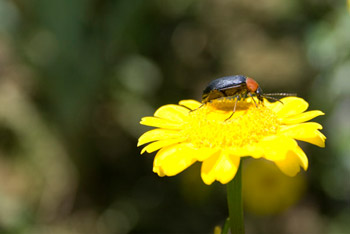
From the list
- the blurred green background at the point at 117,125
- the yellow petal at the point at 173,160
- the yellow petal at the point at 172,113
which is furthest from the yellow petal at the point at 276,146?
the blurred green background at the point at 117,125

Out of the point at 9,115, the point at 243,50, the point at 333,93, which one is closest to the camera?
the point at 333,93

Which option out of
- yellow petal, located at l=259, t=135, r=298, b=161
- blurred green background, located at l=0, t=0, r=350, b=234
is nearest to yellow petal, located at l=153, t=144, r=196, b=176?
yellow petal, located at l=259, t=135, r=298, b=161

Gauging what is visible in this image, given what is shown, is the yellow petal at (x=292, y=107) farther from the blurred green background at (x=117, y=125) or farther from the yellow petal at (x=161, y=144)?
the blurred green background at (x=117, y=125)

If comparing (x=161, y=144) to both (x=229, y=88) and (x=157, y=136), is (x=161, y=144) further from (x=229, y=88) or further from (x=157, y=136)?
(x=229, y=88)

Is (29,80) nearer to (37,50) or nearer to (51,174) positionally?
(37,50)

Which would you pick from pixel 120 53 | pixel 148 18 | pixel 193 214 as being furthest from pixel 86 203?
pixel 148 18

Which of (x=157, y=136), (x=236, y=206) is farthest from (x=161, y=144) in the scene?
(x=236, y=206)
